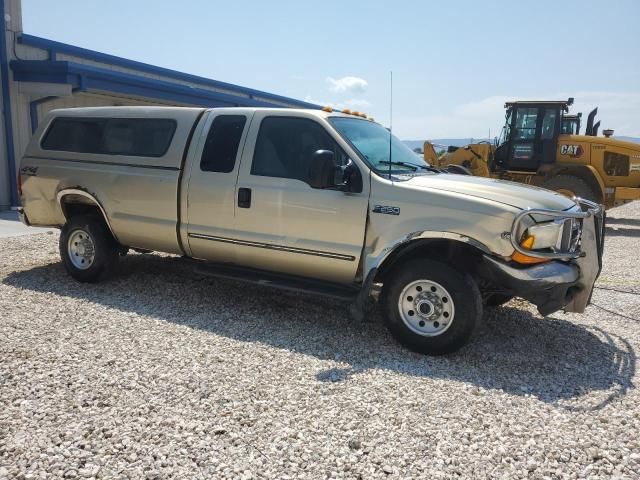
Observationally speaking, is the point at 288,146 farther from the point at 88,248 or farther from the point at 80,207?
the point at 80,207

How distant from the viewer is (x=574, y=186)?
12.9 metres

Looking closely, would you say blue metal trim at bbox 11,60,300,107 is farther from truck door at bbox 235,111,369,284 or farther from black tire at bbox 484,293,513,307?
black tire at bbox 484,293,513,307

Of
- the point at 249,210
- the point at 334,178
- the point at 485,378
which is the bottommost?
the point at 485,378

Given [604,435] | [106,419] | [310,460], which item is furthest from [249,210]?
[604,435]

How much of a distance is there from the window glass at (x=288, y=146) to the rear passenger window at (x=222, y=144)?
0.26m

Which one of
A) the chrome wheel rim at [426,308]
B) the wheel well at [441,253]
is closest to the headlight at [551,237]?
the wheel well at [441,253]

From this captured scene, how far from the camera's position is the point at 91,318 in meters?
5.12

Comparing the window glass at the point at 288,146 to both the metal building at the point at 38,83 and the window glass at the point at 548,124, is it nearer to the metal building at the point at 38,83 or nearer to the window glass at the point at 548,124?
the metal building at the point at 38,83

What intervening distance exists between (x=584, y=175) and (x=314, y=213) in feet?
35.1

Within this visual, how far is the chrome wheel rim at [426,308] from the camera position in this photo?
14.4 feet

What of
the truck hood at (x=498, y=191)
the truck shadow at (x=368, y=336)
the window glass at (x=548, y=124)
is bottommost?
the truck shadow at (x=368, y=336)

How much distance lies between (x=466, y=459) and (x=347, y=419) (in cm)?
75

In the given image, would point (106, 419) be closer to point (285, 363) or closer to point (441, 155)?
point (285, 363)

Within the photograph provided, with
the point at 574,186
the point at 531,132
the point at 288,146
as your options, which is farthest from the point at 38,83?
the point at 574,186
